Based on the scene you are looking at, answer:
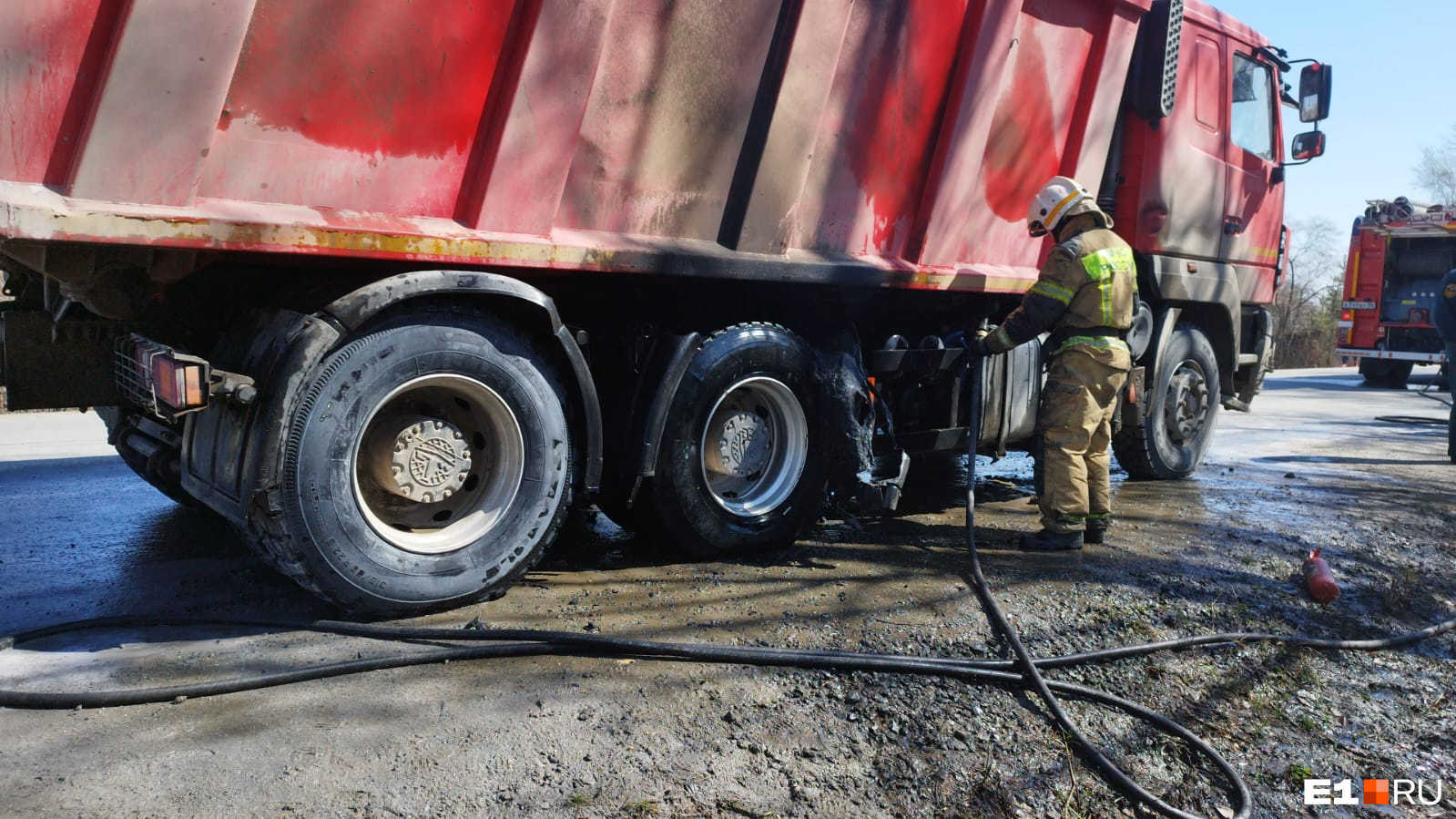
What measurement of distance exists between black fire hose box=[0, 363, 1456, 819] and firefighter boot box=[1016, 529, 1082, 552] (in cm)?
128

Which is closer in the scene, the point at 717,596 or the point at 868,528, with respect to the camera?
the point at 717,596

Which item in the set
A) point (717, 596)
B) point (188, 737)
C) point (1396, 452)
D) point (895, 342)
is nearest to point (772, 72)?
Answer: point (895, 342)

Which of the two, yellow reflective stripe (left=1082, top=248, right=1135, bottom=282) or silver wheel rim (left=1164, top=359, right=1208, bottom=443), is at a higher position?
yellow reflective stripe (left=1082, top=248, right=1135, bottom=282)

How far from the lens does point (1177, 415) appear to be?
21.7 ft

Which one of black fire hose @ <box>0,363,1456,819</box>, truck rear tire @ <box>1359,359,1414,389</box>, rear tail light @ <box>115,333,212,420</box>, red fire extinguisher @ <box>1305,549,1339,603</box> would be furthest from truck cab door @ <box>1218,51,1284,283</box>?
truck rear tire @ <box>1359,359,1414,389</box>

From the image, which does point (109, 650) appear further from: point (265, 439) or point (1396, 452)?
point (1396, 452)

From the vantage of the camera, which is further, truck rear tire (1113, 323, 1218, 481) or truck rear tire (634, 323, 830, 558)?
truck rear tire (1113, 323, 1218, 481)

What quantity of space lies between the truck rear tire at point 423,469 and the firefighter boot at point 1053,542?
230cm

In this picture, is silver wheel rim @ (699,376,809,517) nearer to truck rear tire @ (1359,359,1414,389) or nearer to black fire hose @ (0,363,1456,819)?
black fire hose @ (0,363,1456,819)

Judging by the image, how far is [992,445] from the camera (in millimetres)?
5441

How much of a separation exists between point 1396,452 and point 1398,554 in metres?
4.41

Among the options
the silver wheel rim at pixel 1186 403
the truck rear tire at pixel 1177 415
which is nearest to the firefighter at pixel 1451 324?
the truck rear tire at pixel 1177 415

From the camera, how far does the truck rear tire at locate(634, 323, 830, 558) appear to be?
3971mm

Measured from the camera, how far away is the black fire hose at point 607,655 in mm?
2547
